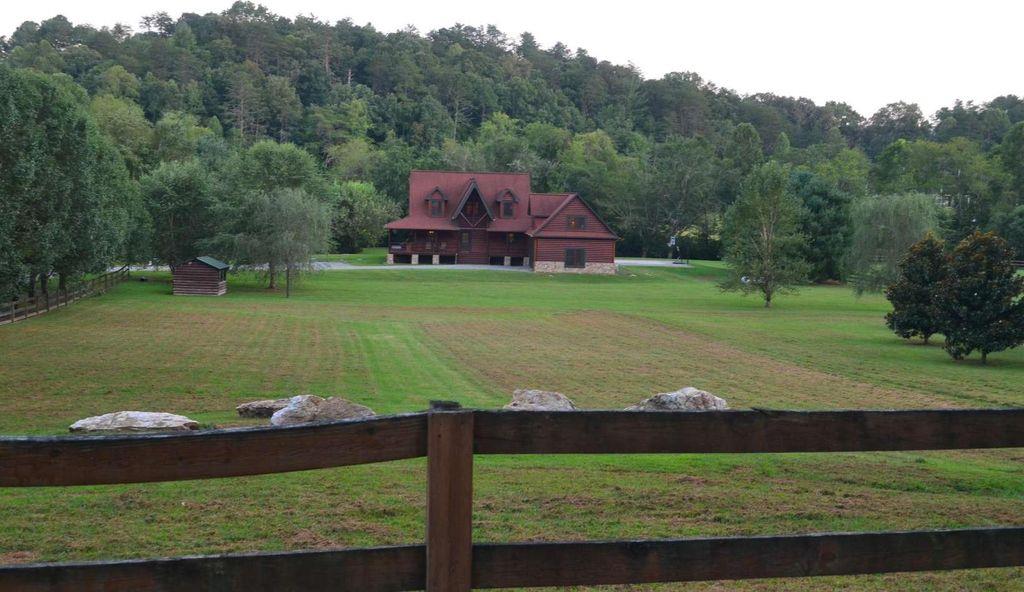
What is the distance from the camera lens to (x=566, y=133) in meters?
131

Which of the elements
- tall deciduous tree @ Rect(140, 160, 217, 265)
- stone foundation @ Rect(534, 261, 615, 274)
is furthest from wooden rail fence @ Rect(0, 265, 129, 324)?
stone foundation @ Rect(534, 261, 615, 274)

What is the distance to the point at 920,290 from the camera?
35.6m

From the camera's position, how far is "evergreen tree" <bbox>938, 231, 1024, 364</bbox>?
105 ft

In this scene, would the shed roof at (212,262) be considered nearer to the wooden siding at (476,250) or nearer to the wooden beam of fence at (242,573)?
the wooden siding at (476,250)

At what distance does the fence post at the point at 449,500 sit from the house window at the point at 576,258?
245ft

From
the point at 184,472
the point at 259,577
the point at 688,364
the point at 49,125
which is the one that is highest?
the point at 49,125

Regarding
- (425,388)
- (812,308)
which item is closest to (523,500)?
(425,388)

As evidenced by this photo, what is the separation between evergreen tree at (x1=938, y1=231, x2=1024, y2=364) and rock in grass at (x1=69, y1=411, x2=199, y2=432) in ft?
92.1

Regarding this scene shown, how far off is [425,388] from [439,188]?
62.6 m

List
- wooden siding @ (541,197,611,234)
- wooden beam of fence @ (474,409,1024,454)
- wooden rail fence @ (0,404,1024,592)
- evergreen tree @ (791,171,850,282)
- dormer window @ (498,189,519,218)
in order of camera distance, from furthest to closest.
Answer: dormer window @ (498,189,519,218), wooden siding @ (541,197,611,234), evergreen tree @ (791,171,850,282), wooden beam of fence @ (474,409,1024,454), wooden rail fence @ (0,404,1024,592)

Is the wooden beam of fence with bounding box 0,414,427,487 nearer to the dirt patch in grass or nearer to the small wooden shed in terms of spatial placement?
the dirt patch in grass

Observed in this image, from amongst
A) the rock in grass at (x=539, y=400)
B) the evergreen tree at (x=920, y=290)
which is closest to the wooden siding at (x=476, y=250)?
the evergreen tree at (x=920, y=290)

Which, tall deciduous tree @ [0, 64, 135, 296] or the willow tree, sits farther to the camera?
the willow tree

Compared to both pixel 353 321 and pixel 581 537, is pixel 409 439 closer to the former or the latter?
pixel 581 537
